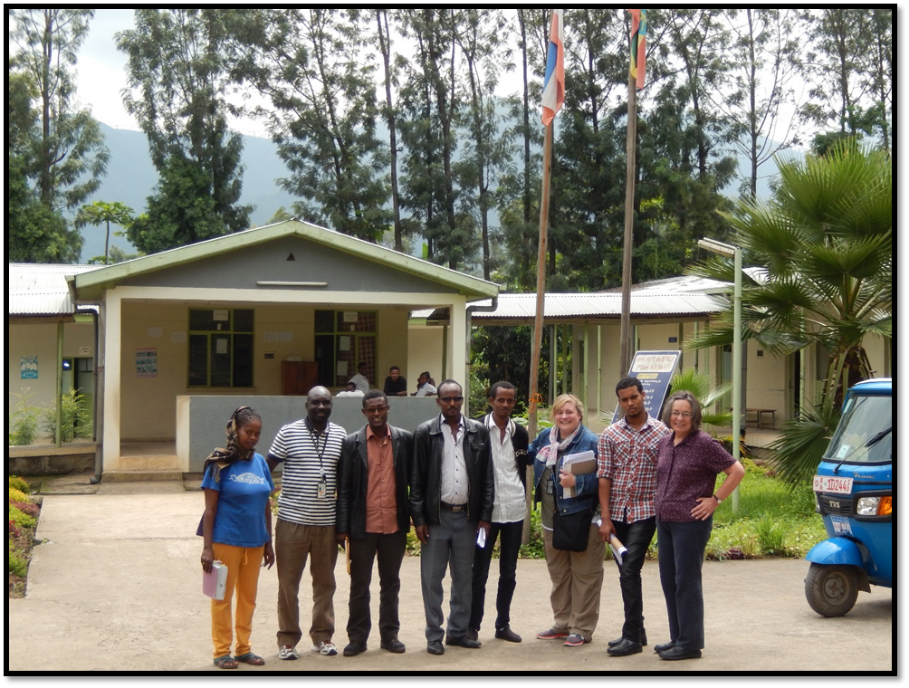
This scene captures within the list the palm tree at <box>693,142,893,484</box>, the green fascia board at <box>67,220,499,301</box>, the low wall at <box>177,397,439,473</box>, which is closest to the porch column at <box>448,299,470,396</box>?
the green fascia board at <box>67,220,499,301</box>

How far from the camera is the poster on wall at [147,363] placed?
18281mm

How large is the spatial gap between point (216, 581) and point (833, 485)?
449 centimetres

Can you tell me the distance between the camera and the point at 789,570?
9.52 metres

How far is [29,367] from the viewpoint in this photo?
727 inches

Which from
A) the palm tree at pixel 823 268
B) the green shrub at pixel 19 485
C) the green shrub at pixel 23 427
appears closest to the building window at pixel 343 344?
the green shrub at pixel 23 427

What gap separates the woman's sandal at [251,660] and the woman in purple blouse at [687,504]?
2369 mm

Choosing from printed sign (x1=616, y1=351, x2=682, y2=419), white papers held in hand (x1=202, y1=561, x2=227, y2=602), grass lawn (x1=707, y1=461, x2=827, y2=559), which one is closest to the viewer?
white papers held in hand (x1=202, y1=561, x2=227, y2=602)

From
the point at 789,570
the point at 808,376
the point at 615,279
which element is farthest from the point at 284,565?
the point at 615,279

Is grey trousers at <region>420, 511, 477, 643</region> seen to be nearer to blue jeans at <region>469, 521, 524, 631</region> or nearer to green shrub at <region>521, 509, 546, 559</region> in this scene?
blue jeans at <region>469, 521, 524, 631</region>

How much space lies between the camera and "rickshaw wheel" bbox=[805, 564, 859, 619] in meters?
7.48

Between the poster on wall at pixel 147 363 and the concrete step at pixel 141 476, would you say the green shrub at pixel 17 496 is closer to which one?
the concrete step at pixel 141 476

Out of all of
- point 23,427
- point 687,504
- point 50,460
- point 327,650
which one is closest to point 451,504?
point 327,650

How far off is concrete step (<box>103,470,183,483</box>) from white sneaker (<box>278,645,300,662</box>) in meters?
8.82

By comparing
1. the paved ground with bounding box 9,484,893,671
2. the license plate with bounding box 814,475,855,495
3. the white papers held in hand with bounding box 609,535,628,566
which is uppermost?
the license plate with bounding box 814,475,855,495
